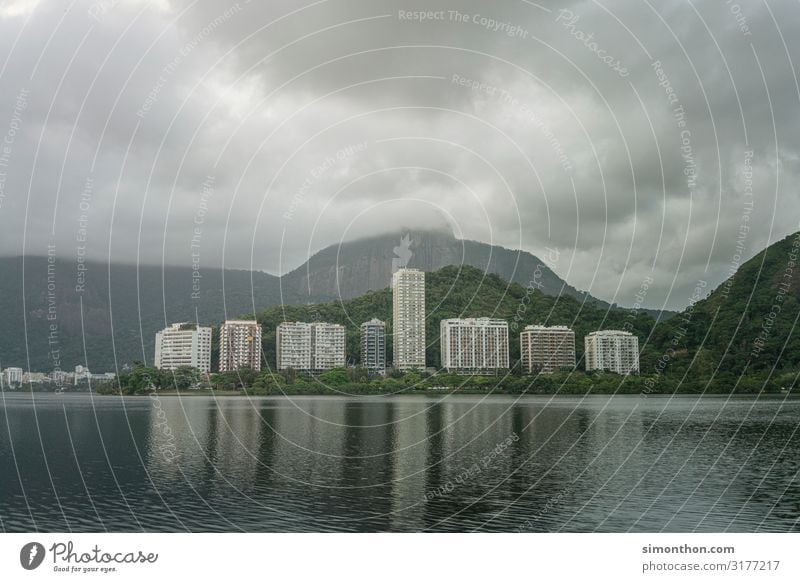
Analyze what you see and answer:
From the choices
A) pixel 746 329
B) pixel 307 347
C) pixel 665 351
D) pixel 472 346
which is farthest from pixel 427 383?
pixel 746 329

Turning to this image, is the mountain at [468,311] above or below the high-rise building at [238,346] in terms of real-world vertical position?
above

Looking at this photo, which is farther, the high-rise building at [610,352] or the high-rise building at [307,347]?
the high-rise building at [307,347]

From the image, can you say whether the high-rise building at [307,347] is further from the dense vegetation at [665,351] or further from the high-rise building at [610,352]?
the high-rise building at [610,352]
